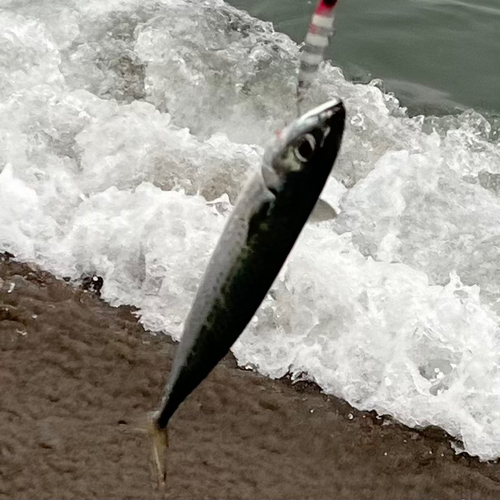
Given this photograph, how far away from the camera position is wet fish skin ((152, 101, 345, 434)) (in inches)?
67.9

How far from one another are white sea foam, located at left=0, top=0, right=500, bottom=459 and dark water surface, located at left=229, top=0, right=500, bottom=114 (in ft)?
0.86

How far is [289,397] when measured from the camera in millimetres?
3488

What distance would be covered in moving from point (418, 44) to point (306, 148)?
18.9ft

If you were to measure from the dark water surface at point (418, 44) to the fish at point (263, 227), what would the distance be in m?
4.87

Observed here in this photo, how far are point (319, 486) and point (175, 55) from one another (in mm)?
4279

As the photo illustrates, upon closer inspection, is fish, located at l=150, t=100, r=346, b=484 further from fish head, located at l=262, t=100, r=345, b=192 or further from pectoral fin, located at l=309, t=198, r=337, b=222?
pectoral fin, located at l=309, t=198, r=337, b=222

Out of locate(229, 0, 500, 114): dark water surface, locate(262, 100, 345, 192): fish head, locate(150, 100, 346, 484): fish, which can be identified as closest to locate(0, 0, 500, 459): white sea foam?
locate(229, 0, 500, 114): dark water surface

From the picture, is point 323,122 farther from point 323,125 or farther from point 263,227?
point 263,227

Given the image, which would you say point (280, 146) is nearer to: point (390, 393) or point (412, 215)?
point (390, 393)

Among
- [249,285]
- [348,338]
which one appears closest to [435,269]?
[348,338]

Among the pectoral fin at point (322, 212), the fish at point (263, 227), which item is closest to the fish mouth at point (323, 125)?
the fish at point (263, 227)

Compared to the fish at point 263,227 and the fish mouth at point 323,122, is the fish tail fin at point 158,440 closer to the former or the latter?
the fish at point 263,227

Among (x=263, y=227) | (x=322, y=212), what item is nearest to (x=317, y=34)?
(x=322, y=212)

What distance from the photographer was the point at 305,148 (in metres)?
1.72
